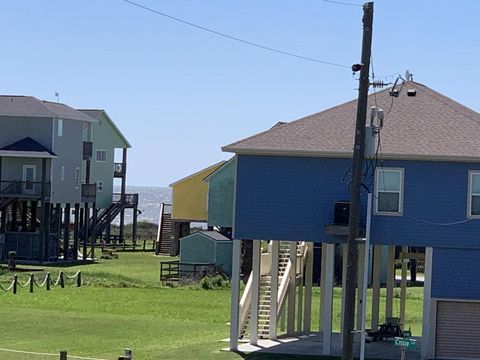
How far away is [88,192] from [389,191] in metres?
46.4

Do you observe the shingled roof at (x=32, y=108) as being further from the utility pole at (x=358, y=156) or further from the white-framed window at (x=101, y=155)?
the utility pole at (x=358, y=156)

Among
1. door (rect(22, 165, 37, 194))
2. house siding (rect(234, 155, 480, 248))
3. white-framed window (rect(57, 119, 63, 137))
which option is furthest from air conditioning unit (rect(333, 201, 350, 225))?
white-framed window (rect(57, 119, 63, 137))

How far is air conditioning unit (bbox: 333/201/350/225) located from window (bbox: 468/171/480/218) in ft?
10.4

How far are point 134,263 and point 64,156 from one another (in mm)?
7651

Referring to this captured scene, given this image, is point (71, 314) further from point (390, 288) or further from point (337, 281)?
point (337, 281)

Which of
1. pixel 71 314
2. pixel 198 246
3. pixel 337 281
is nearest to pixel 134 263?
pixel 198 246

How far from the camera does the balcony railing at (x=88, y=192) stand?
76.3 m

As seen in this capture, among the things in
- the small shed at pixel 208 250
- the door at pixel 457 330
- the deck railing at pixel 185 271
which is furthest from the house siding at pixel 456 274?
the small shed at pixel 208 250

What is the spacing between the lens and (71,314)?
42125mm

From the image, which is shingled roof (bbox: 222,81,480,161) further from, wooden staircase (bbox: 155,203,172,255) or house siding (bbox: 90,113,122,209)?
house siding (bbox: 90,113,122,209)

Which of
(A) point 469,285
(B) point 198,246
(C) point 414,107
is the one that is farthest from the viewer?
(B) point 198,246

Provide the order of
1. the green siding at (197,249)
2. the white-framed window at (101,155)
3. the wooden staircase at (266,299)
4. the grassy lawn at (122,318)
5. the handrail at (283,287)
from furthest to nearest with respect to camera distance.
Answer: the white-framed window at (101,155)
the green siding at (197,249)
the handrail at (283,287)
the wooden staircase at (266,299)
the grassy lawn at (122,318)

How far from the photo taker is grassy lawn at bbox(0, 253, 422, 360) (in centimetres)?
3281

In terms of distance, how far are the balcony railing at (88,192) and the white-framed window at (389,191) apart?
151ft
